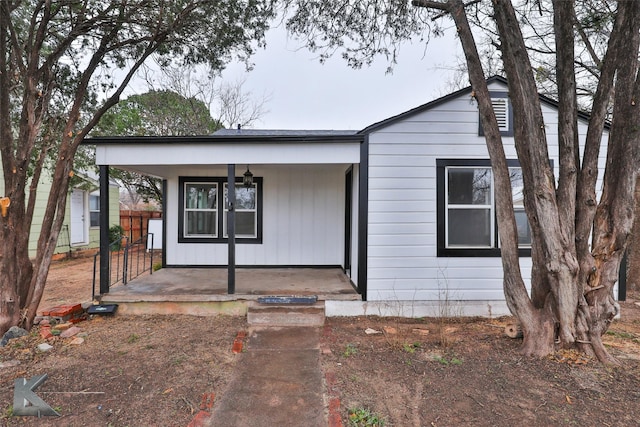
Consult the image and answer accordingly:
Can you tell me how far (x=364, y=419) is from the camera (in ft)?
8.02

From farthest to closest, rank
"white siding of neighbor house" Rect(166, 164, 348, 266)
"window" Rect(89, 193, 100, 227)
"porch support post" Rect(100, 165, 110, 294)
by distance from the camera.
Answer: "window" Rect(89, 193, 100, 227), "white siding of neighbor house" Rect(166, 164, 348, 266), "porch support post" Rect(100, 165, 110, 294)

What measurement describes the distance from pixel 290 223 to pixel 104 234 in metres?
3.20

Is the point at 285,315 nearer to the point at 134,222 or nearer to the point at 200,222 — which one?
the point at 200,222

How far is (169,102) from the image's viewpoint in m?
12.5

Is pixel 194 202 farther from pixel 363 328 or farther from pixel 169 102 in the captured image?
pixel 169 102

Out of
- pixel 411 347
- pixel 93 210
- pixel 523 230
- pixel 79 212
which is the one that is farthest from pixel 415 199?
pixel 93 210

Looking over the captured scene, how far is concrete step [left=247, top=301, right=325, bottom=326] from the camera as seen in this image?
451 cm

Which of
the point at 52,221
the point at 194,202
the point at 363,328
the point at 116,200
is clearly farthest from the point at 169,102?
the point at 363,328

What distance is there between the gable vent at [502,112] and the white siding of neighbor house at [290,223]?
9.52 ft

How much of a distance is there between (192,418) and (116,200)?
12.3m

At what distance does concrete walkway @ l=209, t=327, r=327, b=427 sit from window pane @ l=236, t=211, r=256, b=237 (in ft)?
10.1

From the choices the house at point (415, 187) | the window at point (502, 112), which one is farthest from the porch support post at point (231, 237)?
the window at point (502, 112)

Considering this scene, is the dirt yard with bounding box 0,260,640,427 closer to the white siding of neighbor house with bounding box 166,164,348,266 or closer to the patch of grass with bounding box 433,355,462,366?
the patch of grass with bounding box 433,355,462,366

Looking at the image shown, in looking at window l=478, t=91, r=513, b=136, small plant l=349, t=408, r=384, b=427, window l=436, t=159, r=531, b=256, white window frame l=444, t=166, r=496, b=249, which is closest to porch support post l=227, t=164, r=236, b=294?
small plant l=349, t=408, r=384, b=427
